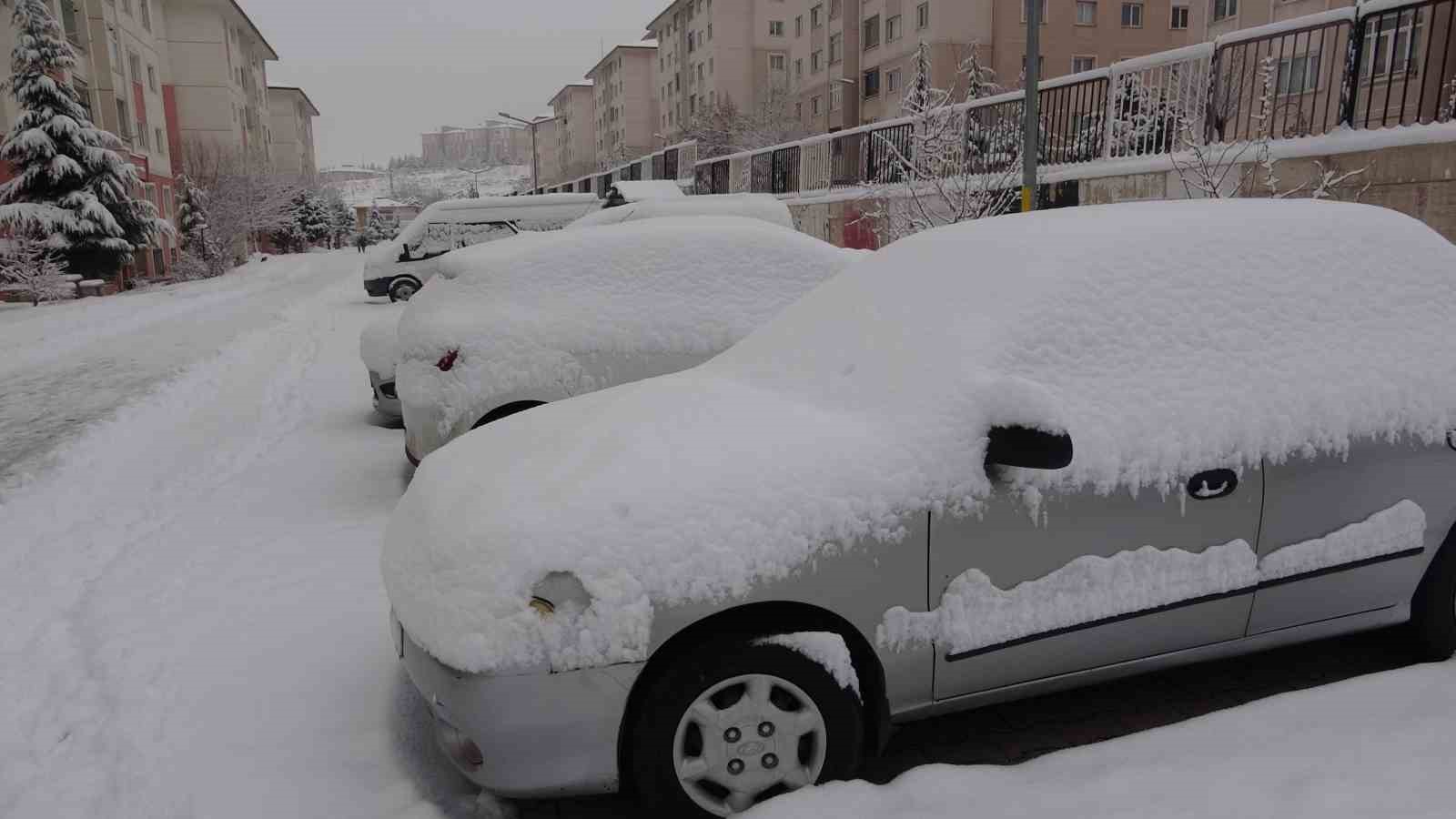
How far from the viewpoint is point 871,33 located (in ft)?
150

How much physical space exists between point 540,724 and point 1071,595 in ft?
5.05

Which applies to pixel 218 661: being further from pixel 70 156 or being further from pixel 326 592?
pixel 70 156

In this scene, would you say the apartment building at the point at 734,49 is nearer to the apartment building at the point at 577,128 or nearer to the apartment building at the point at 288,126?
the apartment building at the point at 577,128

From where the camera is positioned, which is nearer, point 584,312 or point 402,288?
point 584,312

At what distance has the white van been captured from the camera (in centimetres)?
1947

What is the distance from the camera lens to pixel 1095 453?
280cm

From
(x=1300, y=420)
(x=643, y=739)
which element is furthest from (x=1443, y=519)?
(x=643, y=739)

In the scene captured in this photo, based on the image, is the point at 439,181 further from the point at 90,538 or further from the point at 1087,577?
the point at 1087,577

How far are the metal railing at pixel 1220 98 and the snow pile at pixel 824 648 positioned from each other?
745 cm

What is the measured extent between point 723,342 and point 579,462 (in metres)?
2.71

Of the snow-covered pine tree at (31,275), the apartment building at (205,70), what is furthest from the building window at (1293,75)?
the apartment building at (205,70)

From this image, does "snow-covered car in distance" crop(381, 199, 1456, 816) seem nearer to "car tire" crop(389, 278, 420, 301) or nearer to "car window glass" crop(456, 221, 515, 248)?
"car window glass" crop(456, 221, 515, 248)

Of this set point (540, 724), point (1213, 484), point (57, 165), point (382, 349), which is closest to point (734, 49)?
point (57, 165)

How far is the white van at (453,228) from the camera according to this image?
19469 mm
